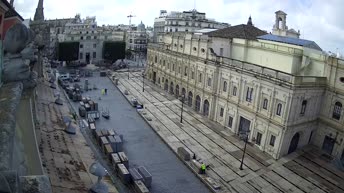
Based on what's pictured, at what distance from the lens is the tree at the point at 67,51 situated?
85.7 metres

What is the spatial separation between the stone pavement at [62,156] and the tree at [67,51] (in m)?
48.6

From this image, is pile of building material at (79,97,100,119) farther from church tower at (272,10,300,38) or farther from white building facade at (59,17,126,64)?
white building facade at (59,17,126,64)

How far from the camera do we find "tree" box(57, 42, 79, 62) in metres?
85.7

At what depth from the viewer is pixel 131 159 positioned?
113 ft

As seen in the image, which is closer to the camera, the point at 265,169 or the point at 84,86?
the point at 265,169

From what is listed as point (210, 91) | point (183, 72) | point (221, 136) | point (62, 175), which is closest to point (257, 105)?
point (221, 136)

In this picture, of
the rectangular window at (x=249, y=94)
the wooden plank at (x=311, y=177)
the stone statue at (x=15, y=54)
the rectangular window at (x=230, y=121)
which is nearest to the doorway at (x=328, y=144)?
the wooden plank at (x=311, y=177)

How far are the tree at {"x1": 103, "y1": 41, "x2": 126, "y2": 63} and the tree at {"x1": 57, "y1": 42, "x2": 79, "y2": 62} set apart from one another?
8.60 metres

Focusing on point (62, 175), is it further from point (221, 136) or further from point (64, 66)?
point (64, 66)

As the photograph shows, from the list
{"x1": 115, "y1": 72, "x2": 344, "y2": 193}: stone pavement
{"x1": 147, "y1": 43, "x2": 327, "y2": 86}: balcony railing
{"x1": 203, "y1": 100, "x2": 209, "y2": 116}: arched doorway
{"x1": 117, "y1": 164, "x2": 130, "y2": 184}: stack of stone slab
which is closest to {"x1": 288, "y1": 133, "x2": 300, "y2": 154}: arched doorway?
{"x1": 115, "y1": 72, "x2": 344, "y2": 193}: stone pavement

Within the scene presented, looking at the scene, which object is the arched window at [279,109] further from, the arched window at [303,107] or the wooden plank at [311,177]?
the wooden plank at [311,177]

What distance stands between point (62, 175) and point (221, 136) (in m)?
24.9

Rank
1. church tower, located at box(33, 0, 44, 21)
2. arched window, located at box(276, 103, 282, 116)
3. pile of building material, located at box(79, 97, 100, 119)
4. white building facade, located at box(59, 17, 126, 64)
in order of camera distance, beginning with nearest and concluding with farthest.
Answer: arched window, located at box(276, 103, 282, 116) < pile of building material, located at box(79, 97, 100, 119) < church tower, located at box(33, 0, 44, 21) < white building facade, located at box(59, 17, 126, 64)

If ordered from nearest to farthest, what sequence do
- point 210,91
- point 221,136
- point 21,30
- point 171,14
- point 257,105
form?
point 21,30
point 257,105
point 221,136
point 210,91
point 171,14
